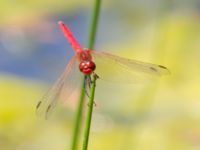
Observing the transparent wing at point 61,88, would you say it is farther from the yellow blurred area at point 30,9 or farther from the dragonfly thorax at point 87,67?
the yellow blurred area at point 30,9

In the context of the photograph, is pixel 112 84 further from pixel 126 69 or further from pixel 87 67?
pixel 87 67

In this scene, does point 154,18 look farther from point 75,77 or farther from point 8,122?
point 75,77

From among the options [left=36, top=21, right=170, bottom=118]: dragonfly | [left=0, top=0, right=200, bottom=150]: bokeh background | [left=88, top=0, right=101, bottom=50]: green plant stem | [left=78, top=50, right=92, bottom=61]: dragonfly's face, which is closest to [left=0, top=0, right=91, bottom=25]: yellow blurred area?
[left=0, top=0, right=200, bottom=150]: bokeh background

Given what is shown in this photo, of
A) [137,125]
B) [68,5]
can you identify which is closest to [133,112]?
[137,125]

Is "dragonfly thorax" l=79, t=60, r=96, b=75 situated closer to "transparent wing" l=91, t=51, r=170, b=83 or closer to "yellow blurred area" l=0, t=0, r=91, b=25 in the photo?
"transparent wing" l=91, t=51, r=170, b=83

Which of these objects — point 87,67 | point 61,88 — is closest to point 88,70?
point 87,67

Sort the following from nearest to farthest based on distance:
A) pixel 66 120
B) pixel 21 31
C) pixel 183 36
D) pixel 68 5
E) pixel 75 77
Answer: pixel 75 77
pixel 66 120
pixel 183 36
pixel 21 31
pixel 68 5
